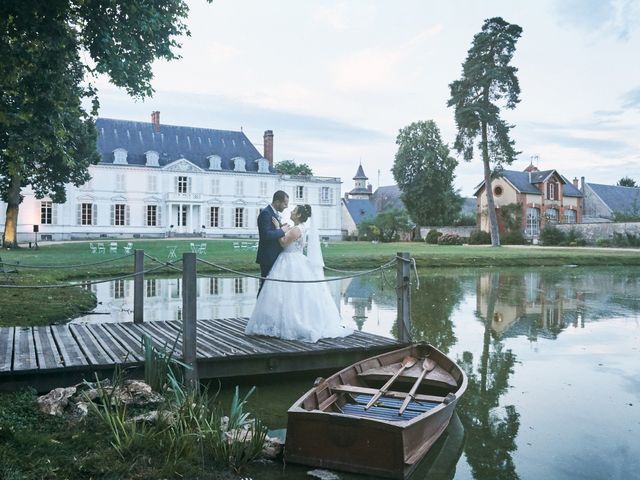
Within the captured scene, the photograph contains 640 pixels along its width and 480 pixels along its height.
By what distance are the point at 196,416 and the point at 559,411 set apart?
12.4ft

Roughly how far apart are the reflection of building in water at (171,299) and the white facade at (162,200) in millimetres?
33110

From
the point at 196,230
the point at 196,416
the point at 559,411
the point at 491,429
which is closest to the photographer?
the point at 196,416

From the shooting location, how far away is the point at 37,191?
3434 centimetres

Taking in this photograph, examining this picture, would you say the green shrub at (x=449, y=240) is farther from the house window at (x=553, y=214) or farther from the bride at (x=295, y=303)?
the bride at (x=295, y=303)

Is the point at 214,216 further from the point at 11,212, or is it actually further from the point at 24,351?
the point at 24,351

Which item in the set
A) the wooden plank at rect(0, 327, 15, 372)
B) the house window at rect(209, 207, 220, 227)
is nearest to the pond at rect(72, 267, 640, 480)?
the wooden plank at rect(0, 327, 15, 372)

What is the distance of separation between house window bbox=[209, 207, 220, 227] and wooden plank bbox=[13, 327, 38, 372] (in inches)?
2079

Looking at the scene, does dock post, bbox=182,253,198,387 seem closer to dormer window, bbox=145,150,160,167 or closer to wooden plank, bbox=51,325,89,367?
wooden plank, bbox=51,325,89,367

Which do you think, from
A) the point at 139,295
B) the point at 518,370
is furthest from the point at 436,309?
the point at 139,295

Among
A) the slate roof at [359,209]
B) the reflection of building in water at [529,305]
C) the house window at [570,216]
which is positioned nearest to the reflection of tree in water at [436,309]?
the reflection of building in water at [529,305]

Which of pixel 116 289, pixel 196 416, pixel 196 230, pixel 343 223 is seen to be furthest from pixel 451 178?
pixel 196 416

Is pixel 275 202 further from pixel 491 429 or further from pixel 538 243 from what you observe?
pixel 538 243

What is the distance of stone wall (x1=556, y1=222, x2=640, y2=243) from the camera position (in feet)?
148

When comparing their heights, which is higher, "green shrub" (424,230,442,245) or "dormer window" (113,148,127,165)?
"dormer window" (113,148,127,165)
